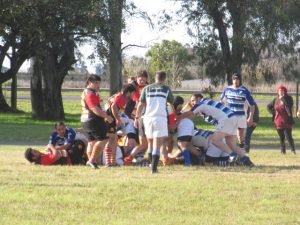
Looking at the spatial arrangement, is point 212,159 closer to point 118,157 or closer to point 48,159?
point 118,157

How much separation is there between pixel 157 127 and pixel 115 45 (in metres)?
21.8

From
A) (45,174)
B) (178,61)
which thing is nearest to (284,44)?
(45,174)

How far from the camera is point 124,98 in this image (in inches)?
604

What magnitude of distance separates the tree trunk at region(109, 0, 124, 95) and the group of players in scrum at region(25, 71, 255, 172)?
16.8m

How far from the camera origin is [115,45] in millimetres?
35281

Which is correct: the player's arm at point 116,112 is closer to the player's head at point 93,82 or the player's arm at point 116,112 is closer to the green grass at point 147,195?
the player's head at point 93,82

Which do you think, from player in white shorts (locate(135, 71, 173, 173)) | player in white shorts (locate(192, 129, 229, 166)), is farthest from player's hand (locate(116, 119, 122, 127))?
player in white shorts (locate(192, 129, 229, 166))

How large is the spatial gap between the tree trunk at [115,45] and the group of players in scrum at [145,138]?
16.8 m

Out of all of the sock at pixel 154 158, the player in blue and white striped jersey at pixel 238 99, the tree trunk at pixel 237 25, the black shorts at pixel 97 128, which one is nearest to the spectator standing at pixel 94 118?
the black shorts at pixel 97 128

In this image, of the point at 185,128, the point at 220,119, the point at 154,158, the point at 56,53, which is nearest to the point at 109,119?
the point at 154,158

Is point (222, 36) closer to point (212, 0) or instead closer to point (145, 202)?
point (212, 0)

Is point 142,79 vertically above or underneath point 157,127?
above

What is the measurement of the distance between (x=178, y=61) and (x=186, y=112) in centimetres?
5662

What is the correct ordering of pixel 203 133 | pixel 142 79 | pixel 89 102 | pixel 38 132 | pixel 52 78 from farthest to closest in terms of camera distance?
pixel 52 78 → pixel 38 132 → pixel 203 133 → pixel 142 79 → pixel 89 102
